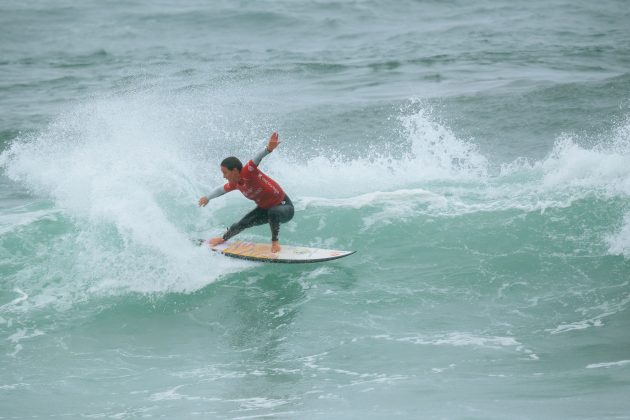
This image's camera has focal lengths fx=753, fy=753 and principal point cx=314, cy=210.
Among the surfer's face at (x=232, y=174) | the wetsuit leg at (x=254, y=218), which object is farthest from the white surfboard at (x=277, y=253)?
the surfer's face at (x=232, y=174)

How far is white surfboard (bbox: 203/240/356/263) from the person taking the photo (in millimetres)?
10508

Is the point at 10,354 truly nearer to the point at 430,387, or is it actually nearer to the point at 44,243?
the point at 44,243

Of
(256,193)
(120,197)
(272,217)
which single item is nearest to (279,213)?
(272,217)

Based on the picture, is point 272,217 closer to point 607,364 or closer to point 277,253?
point 277,253

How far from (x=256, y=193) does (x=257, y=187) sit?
10cm

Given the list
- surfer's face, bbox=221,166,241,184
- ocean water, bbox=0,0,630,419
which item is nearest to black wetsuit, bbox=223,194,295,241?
ocean water, bbox=0,0,630,419

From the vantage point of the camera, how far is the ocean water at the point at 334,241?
7656 mm

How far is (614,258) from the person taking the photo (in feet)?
34.1

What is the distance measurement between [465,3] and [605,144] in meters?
19.4

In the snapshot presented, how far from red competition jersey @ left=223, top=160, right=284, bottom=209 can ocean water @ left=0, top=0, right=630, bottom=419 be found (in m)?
1.07

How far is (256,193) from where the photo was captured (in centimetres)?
1030

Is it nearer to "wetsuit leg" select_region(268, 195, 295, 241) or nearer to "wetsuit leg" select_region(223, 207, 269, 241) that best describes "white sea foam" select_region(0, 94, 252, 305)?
"wetsuit leg" select_region(223, 207, 269, 241)

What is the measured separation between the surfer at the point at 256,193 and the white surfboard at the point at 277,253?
0.17 m

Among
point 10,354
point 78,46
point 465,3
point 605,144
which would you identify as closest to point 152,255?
point 10,354
